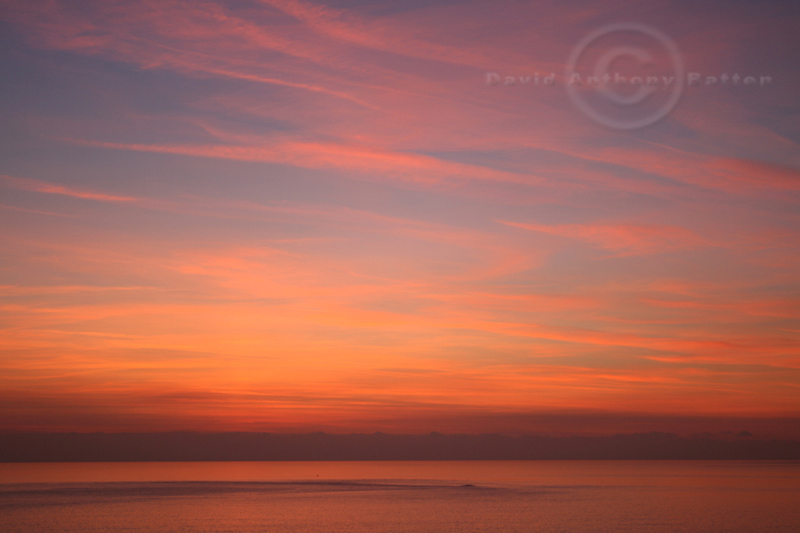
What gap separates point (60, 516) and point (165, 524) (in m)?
24.3

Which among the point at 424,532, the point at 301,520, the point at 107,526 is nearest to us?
the point at 424,532

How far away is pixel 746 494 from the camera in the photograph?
167m

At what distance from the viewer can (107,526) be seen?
3903 inches

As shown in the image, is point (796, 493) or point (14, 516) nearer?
point (14, 516)

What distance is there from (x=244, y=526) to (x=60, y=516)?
119 ft

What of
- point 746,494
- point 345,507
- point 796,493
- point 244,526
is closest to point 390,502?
point 345,507

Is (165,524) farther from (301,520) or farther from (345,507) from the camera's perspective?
(345,507)

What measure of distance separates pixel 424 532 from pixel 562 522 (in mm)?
23911

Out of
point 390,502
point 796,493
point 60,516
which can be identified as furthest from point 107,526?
point 796,493

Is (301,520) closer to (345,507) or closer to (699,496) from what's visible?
(345,507)

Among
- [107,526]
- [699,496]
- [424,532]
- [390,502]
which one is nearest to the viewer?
[424,532]

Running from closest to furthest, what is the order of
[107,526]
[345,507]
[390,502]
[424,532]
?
[424,532], [107,526], [345,507], [390,502]

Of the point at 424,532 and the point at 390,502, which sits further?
the point at 390,502

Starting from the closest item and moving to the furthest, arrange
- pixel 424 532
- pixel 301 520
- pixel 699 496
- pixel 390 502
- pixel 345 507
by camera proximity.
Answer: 1. pixel 424 532
2. pixel 301 520
3. pixel 345 507
4. pixel 390 502
5. pixel 699 496
